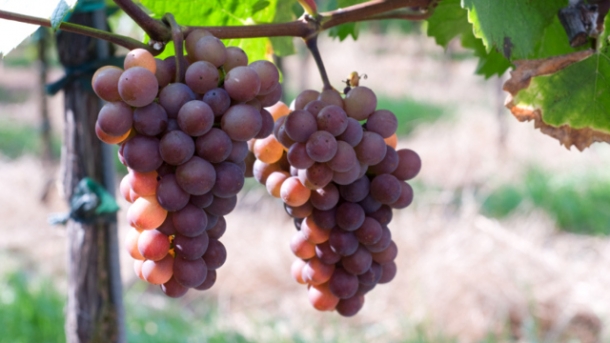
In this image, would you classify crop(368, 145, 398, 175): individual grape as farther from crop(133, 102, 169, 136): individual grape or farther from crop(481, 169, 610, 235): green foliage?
crop(481, 169, 610, 235): green foliage

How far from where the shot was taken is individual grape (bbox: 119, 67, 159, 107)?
45cm

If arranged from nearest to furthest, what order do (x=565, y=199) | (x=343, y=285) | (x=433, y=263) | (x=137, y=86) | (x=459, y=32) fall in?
(x=137, y=86), (x=343, y=285), (x=459, y=32), (x=433, y=263), (x=565, y=199)

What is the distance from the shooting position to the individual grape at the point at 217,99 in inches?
18.9

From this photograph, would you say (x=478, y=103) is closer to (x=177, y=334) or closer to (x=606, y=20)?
Result: (x=177, y=334)

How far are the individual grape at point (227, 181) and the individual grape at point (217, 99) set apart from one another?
0.05 m

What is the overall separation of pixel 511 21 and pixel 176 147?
37 cm

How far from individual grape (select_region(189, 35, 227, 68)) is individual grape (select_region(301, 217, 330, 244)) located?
0.22 m

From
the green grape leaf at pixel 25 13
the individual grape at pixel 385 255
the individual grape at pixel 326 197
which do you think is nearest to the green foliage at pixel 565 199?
the individual grape at pixel 385 255

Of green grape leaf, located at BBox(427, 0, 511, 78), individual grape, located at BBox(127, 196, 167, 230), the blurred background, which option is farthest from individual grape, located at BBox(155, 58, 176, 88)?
the blurred background

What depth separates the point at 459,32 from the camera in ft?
2.81

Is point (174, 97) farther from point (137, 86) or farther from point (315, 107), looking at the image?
point (315, 107)

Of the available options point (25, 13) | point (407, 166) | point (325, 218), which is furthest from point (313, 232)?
point (25, 13)

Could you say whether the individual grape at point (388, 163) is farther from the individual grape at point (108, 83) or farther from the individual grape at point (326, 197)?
the individual grape at point (108, 83)

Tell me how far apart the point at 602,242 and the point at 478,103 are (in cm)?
489
